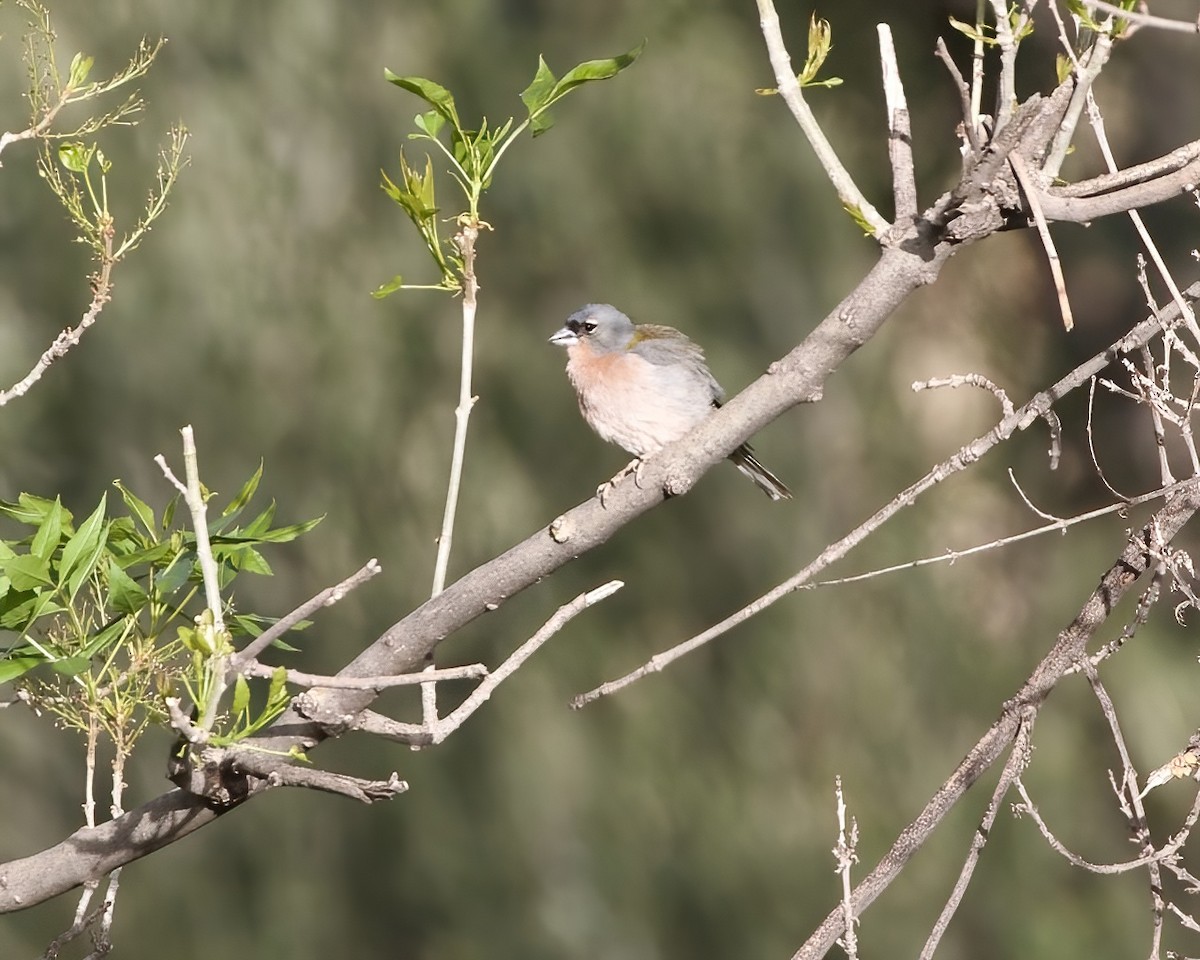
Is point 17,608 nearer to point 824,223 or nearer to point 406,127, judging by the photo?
point 406,127

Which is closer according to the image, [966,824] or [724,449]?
[724,449]

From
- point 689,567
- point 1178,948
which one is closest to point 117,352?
point 689,567

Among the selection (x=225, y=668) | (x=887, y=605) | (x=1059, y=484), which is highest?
(x=1059, y=484)

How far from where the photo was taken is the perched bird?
12.1ft

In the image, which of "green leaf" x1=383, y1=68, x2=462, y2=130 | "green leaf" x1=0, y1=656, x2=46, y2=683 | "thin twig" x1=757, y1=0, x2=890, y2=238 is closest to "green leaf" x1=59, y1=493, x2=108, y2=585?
"green leaf" x1=0, y1=656, x2=46, y2=683

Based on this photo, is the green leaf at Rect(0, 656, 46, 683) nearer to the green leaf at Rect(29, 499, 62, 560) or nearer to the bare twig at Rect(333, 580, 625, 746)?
the green leaf at Rect(29, 499, 62, 560)

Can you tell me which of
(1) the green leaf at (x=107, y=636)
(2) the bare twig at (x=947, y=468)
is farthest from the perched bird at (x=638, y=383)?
(1) the green leaf at (x=107, y=636)

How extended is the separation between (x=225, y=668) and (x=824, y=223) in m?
4.48

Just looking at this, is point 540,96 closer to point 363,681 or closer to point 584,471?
point 363,681

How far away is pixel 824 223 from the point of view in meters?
5.63

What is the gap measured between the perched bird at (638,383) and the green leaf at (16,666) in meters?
2.11

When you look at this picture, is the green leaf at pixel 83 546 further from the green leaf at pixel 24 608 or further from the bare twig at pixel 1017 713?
the bare twig at pixel 1017 713

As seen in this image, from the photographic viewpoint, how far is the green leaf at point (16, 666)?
1.63 meters

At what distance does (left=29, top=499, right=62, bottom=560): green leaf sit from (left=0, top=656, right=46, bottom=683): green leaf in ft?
0.39
